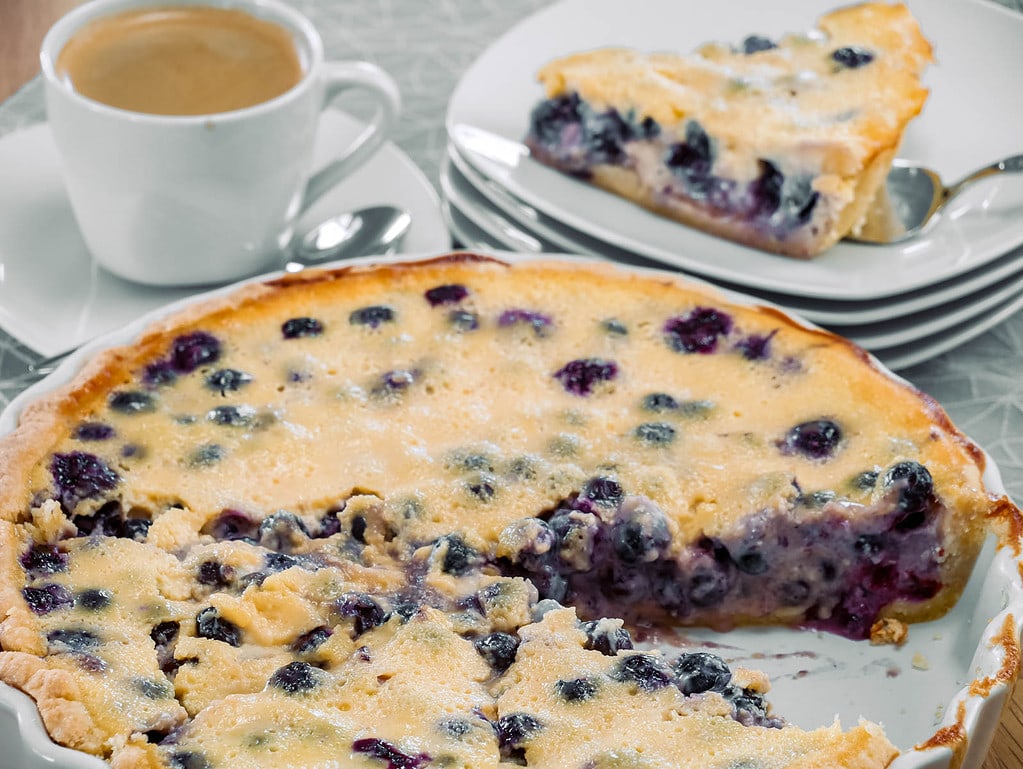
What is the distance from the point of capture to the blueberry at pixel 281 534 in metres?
2.33

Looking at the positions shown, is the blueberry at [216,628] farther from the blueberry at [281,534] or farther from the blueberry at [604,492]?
the blueberry at [604,492]

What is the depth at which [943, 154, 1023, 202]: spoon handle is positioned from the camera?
11.3 feet

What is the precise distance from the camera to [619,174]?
11.8 feet

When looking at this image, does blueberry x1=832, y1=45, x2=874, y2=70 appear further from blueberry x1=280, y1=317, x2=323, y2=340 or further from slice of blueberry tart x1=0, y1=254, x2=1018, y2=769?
blueberry x1=280, y1=317, x2=323, y2=340

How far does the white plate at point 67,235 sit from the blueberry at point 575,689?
4.63ft

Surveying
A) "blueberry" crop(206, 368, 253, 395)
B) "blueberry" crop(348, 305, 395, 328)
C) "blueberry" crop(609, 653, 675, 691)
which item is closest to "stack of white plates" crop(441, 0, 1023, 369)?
"blueberry" crop(348, 305, 395, 328)

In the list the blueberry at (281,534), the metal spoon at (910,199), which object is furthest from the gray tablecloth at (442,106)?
the blueberry at (281,534)

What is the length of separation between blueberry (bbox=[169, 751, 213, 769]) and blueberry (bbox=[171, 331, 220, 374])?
93 centimetres

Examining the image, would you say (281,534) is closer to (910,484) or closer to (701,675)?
(701,675)

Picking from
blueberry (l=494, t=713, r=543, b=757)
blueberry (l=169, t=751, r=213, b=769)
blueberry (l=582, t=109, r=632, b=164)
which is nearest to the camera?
blueberry (l=169, t=751, r=213, b=769)

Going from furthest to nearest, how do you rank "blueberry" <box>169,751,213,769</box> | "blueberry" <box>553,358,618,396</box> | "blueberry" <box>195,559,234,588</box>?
"blueberry" <box>553,358,618,396</box>, "blueberry" <box>195,559,234,588</box>, "blueberry" <box>169,751,213,769</box>

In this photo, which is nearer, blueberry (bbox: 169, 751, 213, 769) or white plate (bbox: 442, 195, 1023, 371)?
blueberry (bbox: 169, 751, 213, 769)

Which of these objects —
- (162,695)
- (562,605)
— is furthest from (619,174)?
(162,695)

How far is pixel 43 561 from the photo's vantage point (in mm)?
2209
